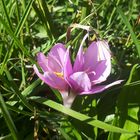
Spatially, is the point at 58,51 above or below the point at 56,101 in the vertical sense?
above

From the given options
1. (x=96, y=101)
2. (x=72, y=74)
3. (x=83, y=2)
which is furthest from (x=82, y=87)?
(x=83, y=2)

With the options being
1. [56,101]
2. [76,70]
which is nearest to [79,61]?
[76,70]

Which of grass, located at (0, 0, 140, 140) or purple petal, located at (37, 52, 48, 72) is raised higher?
purple petal, located at (37, 52, 48, 72)

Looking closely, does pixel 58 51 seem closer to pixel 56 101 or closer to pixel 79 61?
pixel 79 61

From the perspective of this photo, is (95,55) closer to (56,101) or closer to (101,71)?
(101,71)

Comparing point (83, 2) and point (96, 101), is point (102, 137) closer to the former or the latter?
point (96, 101)

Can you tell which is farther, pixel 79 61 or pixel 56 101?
pixel 56 101
